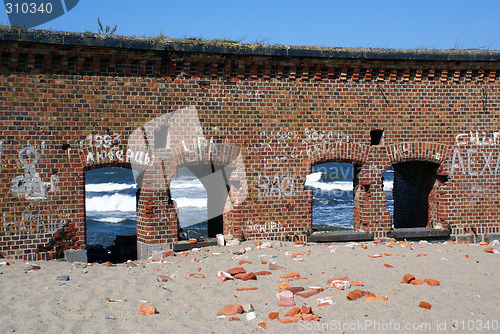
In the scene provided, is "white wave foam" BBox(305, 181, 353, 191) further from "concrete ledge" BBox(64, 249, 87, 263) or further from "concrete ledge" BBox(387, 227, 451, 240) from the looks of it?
"concrete ledge" BBox(64, 249, 87, 263)

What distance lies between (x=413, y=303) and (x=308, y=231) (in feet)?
12.6

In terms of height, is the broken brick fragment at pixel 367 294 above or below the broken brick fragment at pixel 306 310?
above

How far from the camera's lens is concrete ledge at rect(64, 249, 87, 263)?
334 inches

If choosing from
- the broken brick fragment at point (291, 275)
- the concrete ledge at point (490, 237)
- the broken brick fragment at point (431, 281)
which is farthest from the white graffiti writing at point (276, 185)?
the concrete ledge at point (490, 237)

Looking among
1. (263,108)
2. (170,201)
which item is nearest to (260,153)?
(263,108)

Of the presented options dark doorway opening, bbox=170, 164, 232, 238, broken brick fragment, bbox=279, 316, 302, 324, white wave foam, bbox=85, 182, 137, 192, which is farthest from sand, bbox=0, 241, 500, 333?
white wave foam, bbox=85, 182, 137, 192

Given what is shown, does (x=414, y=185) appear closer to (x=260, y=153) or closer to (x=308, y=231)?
(x=308, y=231)

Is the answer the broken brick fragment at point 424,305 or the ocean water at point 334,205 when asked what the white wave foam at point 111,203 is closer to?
the ocean water at point 334,205

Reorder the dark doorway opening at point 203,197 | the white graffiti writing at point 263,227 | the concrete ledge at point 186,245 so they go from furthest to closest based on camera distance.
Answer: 1. the dark doorway opening at point 203,197
2. the white graffiti writing at point 263,227
3. the concrete ledge at point 186,245

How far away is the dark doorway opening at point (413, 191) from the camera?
10734mm

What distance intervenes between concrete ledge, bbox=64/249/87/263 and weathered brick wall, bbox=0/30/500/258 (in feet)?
0.39

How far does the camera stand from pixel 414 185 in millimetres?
11492

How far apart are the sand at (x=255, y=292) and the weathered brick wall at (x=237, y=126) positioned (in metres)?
0.89

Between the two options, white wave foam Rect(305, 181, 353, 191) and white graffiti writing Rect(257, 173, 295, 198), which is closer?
white graffiti writing Rect(257, 173, 295, 198)
